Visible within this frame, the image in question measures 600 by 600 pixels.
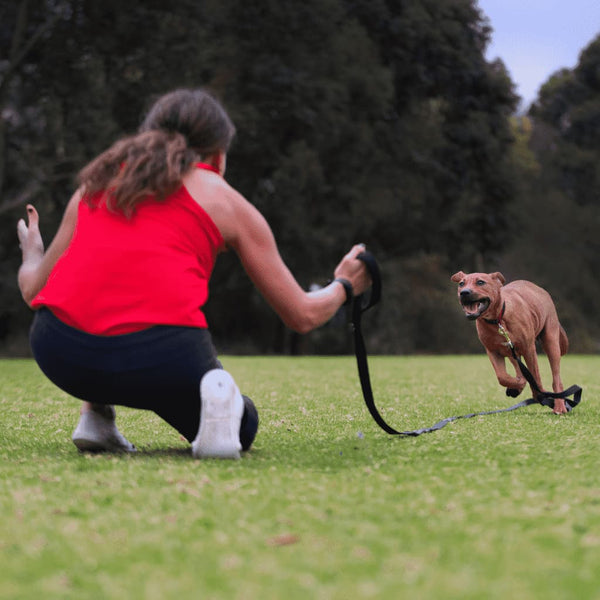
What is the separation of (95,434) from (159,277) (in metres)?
1.02

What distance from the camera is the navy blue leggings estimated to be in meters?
3.57

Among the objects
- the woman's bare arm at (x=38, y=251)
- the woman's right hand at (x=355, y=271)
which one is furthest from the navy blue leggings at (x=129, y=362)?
the woman's right hand at (x=355, y=271)

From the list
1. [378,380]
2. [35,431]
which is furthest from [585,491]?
[378,380]

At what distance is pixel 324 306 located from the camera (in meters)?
3.78

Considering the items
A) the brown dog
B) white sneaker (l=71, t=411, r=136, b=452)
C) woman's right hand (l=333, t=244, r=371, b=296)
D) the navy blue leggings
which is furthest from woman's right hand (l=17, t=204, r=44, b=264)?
the brown dog

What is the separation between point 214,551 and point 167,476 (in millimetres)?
1114

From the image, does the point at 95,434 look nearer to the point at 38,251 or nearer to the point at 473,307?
the point at 38,251

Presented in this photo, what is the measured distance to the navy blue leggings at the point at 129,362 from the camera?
11.7 feet

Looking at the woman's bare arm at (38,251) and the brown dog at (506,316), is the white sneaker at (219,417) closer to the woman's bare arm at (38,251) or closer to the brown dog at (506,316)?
the woman's bare arm at (38,251)

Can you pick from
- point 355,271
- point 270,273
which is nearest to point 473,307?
point 355,271

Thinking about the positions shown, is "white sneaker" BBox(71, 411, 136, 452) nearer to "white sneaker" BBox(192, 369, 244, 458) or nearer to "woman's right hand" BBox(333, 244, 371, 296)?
"white sneaker" BBox(192, 369, 244, 458)

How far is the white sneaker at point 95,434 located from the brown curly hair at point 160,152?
1.10 m

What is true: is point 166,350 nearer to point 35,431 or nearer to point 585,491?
point 585,491

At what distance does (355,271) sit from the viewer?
395 cm
